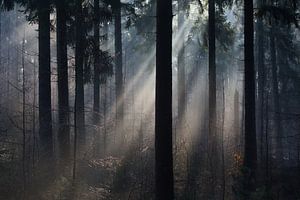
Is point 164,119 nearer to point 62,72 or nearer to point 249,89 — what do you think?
point 62,72

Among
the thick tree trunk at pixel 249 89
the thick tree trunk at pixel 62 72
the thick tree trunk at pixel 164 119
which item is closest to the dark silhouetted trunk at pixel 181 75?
the thick tree trunk at pixel 249 89

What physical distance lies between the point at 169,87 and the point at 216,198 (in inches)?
180

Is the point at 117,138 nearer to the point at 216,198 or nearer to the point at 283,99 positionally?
the point at 216,198

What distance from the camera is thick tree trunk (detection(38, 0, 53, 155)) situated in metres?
14.3

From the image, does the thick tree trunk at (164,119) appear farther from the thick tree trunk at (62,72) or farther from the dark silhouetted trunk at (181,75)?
the dark silhouetted trunk at (181,75)

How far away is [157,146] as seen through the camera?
10055 mm

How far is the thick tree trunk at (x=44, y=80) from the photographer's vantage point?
1433cm

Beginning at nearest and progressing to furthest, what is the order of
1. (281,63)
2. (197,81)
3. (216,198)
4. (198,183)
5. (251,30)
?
(216,198) → (198,183) → (251,30) → (281,63) → (197,81)

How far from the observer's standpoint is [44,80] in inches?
583

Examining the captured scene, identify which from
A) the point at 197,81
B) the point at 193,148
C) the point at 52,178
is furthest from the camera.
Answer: the point at 197,81

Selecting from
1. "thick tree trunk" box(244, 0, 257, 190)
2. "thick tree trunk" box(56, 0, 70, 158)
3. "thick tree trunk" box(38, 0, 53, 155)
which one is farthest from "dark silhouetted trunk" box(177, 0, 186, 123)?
"thick tree trunk" box(38, 0, 53, 155)

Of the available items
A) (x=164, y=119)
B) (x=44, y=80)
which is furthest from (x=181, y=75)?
(x=164, y=119)

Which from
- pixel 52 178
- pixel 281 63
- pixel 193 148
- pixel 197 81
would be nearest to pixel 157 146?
pixel 52 178

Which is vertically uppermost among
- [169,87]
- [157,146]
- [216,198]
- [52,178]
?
[169,87]
